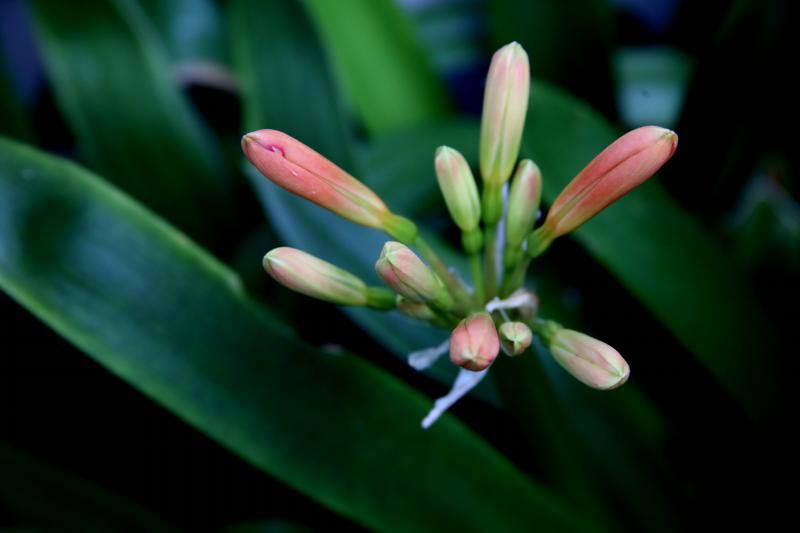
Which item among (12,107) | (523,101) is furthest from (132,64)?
(523,101)

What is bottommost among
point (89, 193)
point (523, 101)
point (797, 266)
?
point (797, 266)

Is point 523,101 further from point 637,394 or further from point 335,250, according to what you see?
point 637,394

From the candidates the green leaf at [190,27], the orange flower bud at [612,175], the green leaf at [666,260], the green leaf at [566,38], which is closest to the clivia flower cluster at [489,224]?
the orange flower bud at [612,175]

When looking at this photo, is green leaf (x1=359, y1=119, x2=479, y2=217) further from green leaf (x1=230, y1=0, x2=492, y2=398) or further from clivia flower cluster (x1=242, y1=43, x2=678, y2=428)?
clivia flower cluster (x1=242, y1=43, x2=678, y2=428)

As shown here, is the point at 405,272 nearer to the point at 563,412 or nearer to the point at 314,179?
the point at 314,179

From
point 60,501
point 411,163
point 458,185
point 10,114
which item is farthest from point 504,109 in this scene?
point 10,114

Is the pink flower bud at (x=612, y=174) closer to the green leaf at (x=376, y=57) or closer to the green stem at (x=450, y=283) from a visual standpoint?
the green stem at (x=450, y=283)
